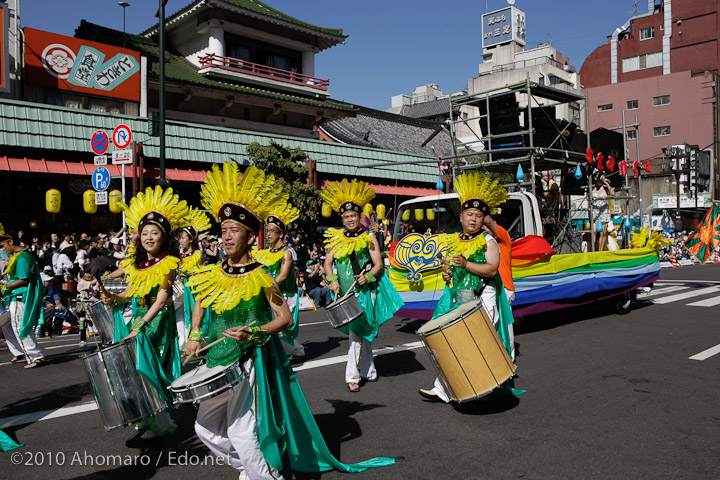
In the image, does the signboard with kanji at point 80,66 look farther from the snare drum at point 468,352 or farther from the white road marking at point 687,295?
the snare drum at point 468,352

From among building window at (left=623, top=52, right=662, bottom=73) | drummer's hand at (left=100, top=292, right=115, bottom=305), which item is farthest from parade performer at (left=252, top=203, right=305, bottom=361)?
building window at (left=623, top=52, right=662, bottom=73)

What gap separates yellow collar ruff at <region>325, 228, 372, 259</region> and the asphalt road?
1.41m

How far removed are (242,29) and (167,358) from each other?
2339 centimetres

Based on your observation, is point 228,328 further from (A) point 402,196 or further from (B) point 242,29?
(B) point 242,29

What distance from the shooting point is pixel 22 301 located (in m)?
8.01

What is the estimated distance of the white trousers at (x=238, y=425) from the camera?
11.4 feet

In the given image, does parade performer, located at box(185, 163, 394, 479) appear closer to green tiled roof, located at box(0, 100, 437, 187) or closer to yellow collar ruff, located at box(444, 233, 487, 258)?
yellow collar ruff, located at box(444, 233, 487, 258)

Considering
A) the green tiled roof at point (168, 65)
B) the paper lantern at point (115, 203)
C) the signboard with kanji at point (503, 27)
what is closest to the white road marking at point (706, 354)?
the paper lantern at point (115, 203)

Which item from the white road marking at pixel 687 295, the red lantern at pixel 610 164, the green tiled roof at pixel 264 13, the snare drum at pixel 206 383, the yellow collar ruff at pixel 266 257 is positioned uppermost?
the green tiled roof at pixel 264 13

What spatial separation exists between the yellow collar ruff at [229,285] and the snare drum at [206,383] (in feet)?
1.25

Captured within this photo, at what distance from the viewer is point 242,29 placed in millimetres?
25578

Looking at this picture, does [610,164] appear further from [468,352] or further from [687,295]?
[468,352]

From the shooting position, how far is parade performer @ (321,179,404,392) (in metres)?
6.09

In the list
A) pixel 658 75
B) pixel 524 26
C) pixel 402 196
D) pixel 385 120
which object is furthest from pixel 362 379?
pixel 524 26
